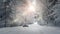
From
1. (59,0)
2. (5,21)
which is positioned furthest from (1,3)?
(59,0)

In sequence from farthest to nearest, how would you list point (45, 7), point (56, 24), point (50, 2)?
point (45, 7), point (50, 2), point (56, 24)

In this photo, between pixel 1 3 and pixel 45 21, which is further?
pixel 45 21

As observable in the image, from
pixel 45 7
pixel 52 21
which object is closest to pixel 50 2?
pixel 45 7

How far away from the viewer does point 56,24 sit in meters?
10.1

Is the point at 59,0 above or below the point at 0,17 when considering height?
above

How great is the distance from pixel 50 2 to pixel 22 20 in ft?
10.0

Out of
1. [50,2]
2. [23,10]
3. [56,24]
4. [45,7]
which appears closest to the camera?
[56,24]

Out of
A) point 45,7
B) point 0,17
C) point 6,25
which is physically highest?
point 45,7

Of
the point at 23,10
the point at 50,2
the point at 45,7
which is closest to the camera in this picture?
the point at 50,2

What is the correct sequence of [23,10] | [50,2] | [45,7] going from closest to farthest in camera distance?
1. [50,2]
2. [45,7]
3. [23,10]

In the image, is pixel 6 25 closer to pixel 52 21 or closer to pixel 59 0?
pixel 52 21

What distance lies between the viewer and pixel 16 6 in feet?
37.2

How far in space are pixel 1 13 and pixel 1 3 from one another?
806 mm

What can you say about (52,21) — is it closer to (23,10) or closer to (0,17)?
(23,10)
